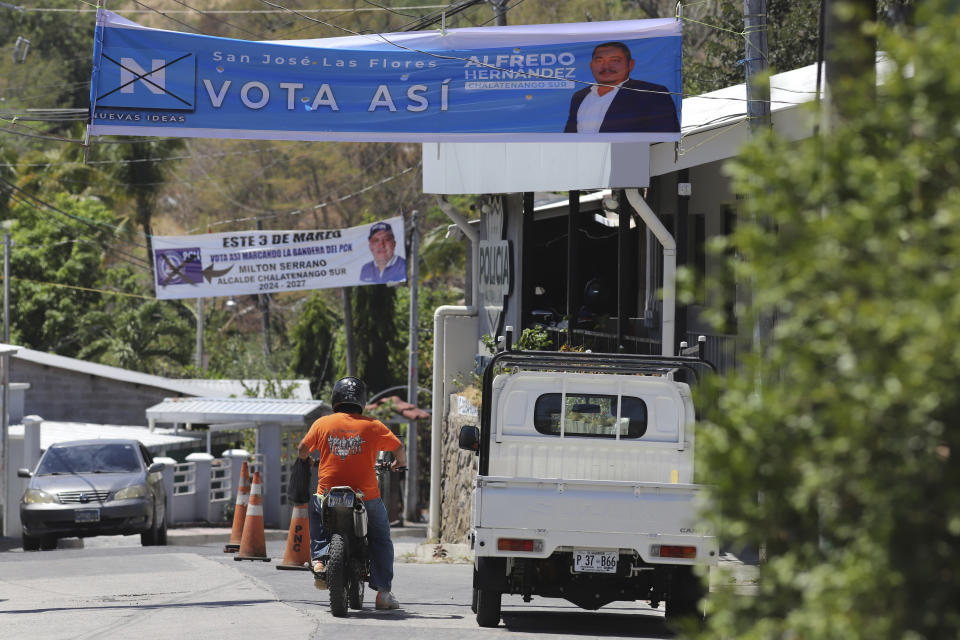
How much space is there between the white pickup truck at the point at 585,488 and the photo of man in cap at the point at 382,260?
51.5 ft

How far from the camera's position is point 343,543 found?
10203 millimetres

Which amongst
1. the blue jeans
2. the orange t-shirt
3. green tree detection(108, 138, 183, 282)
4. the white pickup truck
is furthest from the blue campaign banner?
green tree detection(108, 138, 183, 282)

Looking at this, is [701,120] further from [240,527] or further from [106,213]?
[106,213]

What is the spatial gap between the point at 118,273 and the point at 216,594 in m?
43.5

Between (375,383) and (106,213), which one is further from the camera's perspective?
(106,213)

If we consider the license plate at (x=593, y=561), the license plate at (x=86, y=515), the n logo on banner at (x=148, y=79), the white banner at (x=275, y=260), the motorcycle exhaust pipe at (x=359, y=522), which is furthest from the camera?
the white banner at (x=275, y=260)

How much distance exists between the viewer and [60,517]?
20.1 m

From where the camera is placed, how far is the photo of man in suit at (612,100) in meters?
13.8

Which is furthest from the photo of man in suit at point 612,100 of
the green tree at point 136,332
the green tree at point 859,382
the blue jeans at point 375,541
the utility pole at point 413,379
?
the green tree at point 136,332

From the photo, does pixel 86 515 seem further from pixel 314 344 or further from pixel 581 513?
pixel 314 344

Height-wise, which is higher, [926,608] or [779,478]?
[779,478]

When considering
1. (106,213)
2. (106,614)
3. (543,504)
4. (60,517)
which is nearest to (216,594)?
(106,614)

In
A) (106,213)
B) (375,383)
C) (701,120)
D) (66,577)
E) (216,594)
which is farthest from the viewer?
(106,213)

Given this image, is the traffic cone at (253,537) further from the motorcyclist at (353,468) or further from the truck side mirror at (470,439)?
the truck side mirror at (470,439)
